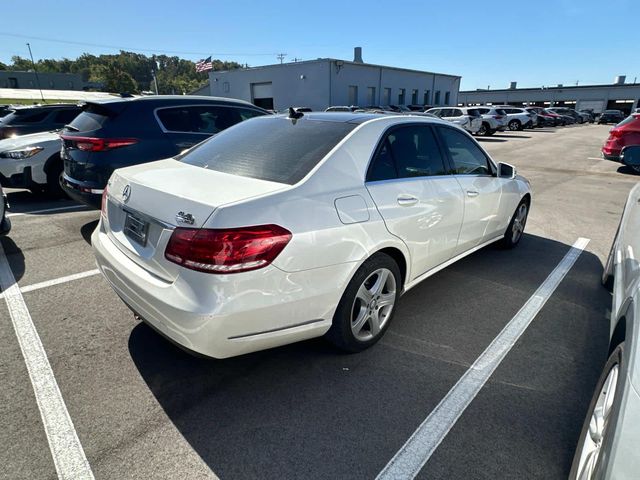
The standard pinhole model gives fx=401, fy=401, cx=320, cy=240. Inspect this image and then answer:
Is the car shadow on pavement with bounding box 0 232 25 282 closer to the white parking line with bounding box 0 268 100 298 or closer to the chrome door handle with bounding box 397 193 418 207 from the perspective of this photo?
the white parking line with bounding box 0 268 100 298

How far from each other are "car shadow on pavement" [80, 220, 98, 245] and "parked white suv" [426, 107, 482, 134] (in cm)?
2124

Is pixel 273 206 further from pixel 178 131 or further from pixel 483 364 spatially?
pixel 178 131

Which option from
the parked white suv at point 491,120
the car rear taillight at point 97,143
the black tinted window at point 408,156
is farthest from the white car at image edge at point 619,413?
the parked white suv at point 491,120

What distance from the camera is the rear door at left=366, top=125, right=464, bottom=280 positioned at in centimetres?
283

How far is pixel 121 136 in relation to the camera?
5.00m

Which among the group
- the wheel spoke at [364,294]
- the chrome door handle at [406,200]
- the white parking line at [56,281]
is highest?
the chrome door handle at [406,200]

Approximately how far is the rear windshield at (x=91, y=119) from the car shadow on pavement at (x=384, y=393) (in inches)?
123

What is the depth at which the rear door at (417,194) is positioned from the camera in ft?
9.29

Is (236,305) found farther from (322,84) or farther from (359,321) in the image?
(322,84)

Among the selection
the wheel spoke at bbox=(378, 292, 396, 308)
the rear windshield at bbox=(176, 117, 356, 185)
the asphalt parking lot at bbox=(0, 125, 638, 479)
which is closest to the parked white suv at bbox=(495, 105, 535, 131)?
the asphalt parking lot at bbox=(0, 125, 638, 479)

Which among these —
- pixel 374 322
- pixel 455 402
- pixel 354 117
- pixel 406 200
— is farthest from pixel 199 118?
pixel 455 402

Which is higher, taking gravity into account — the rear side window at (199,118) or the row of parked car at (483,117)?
the rear side window at (199,118)

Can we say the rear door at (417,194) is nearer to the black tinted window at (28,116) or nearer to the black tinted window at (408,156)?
the black tinted window at (408,156)

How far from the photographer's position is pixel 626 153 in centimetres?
340
